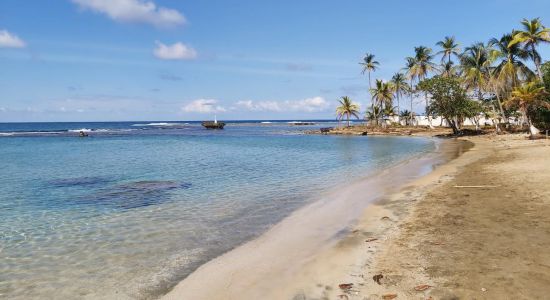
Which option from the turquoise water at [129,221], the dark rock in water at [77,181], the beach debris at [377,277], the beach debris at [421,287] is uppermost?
the beach debris at [421,287]

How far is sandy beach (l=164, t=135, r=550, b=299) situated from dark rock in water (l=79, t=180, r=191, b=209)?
648 cm

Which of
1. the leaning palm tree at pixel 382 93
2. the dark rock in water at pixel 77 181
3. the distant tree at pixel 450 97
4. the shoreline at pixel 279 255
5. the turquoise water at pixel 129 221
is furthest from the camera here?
the leaning palm tree at pixel 382 93

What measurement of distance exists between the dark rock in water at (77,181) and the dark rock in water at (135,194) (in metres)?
2.15

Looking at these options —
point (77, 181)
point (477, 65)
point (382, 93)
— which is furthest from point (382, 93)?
point (77, 181)

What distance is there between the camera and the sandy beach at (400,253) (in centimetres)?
668

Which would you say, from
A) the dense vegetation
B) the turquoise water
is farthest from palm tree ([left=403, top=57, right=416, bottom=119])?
the turquoise water

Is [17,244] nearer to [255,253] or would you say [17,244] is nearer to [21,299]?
[21,299]

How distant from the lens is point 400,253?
8.34 m

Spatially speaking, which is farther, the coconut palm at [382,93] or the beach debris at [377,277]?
the coconut palm at [382,93]

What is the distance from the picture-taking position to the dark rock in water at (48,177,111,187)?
20.5 metres

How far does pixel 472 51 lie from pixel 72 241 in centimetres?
6102

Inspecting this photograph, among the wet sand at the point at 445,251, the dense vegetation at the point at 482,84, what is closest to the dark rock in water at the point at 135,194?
the wet sand at the point at 445,251

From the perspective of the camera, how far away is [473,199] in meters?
13.3

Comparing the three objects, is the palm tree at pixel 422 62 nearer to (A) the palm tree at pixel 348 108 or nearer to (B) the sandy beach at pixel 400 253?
(A) the palm tree at pixel 348 108
